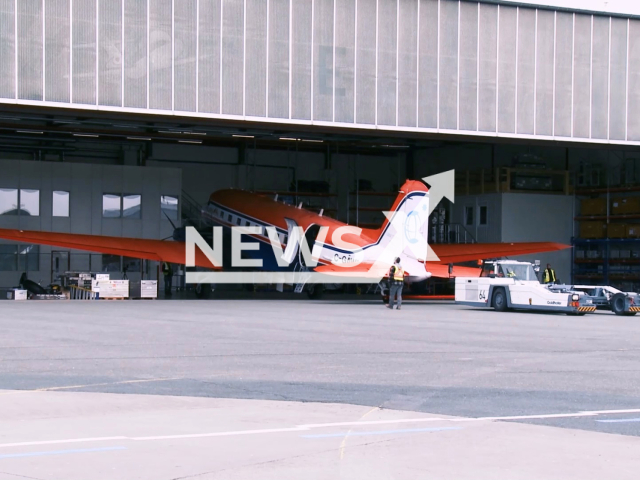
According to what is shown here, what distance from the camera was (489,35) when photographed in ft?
128

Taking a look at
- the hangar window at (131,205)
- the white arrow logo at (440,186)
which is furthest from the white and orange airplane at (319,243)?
the white arrow logo at (440,186)

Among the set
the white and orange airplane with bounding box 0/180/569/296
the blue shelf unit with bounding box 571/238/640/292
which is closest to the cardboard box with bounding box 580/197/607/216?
the blue shelf unit with bounding box 571/238/640/292

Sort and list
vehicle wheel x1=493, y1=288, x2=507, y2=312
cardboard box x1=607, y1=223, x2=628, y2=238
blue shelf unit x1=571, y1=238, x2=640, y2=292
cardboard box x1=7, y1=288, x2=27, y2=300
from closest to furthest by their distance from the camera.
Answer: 1. vehicle wheel x1=493, y1=288, x2=507, y2=312
2. cardboard box x1=7, y1=288, x2=27, y2=300
3. blue shelf unit x1=571, y1=238, x2=640, y2=292
4. cardboard box x1=607, y1=223, x2=628, y2=238

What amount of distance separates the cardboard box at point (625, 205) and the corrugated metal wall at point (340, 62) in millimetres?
8345

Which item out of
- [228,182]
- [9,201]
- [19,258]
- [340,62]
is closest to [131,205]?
[9,201]

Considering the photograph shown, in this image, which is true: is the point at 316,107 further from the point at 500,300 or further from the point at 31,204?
the point at 31,204

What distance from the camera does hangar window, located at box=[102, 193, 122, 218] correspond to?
50.4 metres

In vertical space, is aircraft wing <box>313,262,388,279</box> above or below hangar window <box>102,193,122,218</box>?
below

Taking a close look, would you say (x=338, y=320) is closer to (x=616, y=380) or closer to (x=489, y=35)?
(x=616, y=380)

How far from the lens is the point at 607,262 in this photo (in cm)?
4875

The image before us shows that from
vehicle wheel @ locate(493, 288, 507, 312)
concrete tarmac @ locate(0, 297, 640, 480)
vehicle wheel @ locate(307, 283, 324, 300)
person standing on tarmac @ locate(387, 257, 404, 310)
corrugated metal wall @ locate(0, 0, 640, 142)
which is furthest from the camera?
vehicle wheel @ locate(307, 283, 324, 300)

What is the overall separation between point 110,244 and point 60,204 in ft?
37.0

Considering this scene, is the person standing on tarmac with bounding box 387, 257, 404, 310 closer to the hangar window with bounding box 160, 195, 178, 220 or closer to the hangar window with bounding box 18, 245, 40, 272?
the hangar window with bounding box 160, 195, 178, 220

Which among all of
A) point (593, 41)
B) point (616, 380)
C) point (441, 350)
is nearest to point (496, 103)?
point (593, 41)
